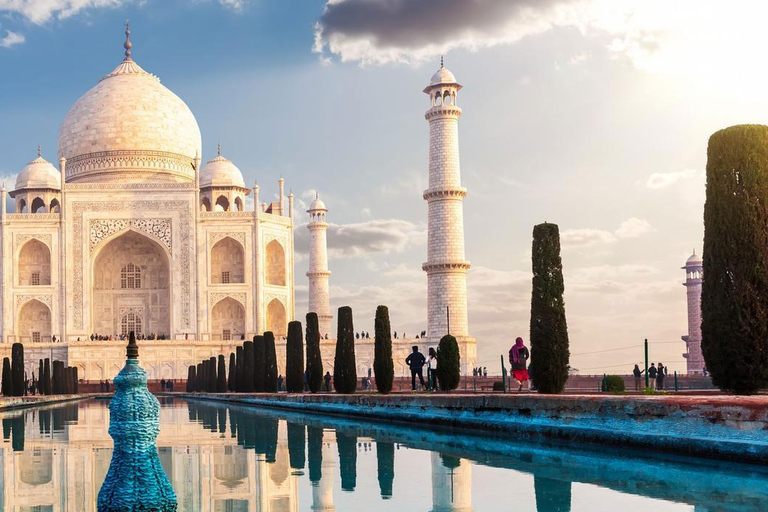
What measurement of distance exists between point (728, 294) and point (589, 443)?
2.18m

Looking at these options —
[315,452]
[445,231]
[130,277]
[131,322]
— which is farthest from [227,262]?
[315,452]

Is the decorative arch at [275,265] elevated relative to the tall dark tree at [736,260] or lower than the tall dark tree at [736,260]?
elevated

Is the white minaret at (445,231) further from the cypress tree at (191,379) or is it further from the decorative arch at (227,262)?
the decorative arch at (227,262)

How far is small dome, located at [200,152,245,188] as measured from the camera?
156 ft

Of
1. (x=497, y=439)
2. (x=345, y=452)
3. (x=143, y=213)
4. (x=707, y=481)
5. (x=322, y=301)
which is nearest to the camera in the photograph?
(x=707, y=481)

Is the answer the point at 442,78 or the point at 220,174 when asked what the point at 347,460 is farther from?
the point at 220,174

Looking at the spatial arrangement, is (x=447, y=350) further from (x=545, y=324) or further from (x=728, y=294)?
(x=728, y=294)

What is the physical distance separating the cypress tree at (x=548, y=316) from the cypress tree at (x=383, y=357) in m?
4.41

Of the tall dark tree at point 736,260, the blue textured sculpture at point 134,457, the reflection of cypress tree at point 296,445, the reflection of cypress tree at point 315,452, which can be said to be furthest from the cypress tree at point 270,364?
the blue textured sculpture at point 134,457

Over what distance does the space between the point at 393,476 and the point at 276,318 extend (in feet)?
132

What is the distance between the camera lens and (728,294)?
28.9 ft

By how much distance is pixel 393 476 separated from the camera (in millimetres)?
5551

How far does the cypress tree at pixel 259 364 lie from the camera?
24.1 metres

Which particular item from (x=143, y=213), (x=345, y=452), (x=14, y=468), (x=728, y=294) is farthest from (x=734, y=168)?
(x=143, y=213)
